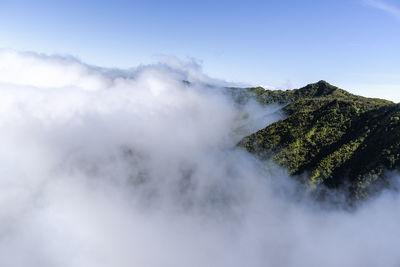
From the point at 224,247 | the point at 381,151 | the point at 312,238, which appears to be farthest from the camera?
the point at 224,247

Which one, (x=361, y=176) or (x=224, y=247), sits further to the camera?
(x=224, y=247)

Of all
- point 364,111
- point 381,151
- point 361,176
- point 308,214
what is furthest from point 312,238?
point 364,111

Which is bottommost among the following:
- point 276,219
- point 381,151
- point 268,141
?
point 276,219

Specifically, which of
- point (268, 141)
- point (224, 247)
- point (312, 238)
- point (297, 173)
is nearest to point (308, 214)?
point (312, 238)

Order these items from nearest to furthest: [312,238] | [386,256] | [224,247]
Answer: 1. [386,256]
2. [312,238]
3. [224,247]

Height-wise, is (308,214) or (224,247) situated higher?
(308,214)

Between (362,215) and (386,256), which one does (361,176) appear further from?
(386,256)
